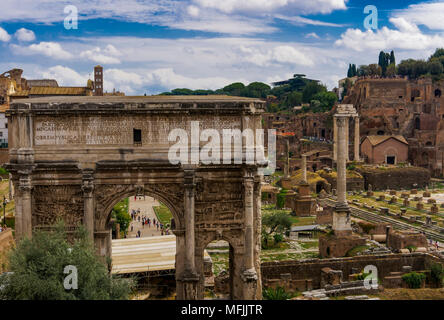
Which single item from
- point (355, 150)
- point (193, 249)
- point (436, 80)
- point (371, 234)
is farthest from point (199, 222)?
point (436, 80)

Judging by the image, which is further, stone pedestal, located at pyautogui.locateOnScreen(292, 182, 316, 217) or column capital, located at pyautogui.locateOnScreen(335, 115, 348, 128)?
stone pedestal, located at pyautogui.locateOnScreen(292, 182, 316, 217)

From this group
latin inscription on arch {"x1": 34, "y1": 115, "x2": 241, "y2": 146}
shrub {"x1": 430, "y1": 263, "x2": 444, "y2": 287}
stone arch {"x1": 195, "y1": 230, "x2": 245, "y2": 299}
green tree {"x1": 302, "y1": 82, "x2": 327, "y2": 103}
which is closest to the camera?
latin inscription on arch {"x1": 34, "y1": 115, "x2": 241, "y2": 146}

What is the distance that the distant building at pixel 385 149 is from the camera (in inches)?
2753

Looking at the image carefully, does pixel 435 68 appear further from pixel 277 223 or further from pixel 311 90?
pixel 277 223

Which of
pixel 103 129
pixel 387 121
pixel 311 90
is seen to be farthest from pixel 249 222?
pixel 311 90

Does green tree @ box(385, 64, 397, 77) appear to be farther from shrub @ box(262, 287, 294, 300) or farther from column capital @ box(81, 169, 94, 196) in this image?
column capital @ box(81, 169, 94, 196)

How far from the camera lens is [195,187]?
15555 millimetres

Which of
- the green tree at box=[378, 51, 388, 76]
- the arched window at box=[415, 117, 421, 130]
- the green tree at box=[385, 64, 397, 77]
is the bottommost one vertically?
the arched window at box=[415, 117, 421, 130]

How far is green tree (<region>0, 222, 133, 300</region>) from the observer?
12.1m

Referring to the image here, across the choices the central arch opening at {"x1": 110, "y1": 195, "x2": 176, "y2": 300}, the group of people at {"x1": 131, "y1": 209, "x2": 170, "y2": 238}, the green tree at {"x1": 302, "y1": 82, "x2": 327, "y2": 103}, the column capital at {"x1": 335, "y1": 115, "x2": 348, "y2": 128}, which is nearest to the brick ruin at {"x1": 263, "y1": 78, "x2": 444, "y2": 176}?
the green tree at {"x1": 302, "y1": 82, "x2": 327, "y2": 103}

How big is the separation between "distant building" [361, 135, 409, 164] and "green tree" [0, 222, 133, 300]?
61.0 meters

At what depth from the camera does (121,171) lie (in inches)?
606

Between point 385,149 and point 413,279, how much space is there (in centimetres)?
5102

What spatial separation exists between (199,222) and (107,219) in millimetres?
2857
